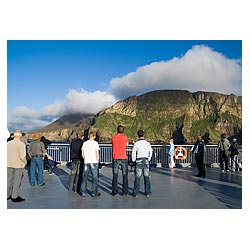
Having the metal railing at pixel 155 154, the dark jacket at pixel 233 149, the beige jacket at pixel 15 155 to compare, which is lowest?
the metal railing at pixel 155 154

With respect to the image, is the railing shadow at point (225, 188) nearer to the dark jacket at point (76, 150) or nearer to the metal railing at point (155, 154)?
the dark jacket at point (76, 150)

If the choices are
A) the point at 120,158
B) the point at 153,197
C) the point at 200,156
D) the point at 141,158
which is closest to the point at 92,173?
the point at 120,158

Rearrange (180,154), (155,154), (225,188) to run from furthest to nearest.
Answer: (155,154)
(180,154)
(225,188)

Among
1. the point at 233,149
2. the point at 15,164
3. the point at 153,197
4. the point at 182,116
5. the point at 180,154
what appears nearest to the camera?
the point at 15,164

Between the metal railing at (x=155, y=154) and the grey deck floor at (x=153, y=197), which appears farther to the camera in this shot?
the metal railing at (x=155, y=154)

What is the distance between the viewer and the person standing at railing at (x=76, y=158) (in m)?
8.95

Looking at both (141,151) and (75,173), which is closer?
(141,151)

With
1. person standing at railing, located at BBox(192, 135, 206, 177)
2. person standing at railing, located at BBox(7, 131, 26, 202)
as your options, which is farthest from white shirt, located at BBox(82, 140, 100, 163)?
person standing at railing, located at BBox(192, 135, 206, 177)

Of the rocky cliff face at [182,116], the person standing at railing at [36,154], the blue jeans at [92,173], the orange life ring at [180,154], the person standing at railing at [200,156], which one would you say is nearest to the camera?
the blue jeans at [92,173]

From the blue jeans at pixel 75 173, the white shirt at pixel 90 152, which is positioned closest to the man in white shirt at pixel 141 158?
the white shirt at pixel 90 152

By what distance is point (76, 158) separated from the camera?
899cm

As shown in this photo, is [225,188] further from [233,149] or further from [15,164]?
[15,164]

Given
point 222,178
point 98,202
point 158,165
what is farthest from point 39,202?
point 158,165

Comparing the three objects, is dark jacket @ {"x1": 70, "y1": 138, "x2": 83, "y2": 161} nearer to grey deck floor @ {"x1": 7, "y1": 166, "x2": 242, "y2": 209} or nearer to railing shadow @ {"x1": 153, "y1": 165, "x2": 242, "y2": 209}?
grey deck floor @ {"x1": 7, "y1": 166, "x2": 242, "y2": 209}
